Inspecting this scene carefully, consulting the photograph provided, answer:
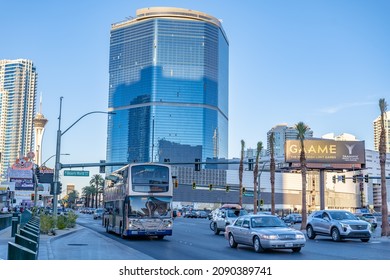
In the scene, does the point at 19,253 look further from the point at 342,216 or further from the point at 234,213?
the point at 234,213

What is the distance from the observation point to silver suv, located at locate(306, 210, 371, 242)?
28469mm

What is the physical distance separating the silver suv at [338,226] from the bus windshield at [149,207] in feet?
29.0

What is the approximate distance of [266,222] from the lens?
2109cm

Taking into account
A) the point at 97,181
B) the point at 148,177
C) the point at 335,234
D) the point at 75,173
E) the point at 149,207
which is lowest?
the point at 335,234

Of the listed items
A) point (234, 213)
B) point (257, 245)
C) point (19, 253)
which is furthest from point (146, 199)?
point (19, 253)

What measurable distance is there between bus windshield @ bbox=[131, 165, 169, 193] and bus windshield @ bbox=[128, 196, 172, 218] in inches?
20.3

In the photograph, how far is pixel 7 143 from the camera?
19700cm

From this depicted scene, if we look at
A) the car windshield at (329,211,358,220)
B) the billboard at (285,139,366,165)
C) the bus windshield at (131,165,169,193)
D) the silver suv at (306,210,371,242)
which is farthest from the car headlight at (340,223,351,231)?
the billboard at (285,139,366,165)

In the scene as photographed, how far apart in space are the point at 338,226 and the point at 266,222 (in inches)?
368

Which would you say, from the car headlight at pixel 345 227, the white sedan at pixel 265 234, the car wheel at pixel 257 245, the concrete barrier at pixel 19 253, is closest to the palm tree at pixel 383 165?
the car headlight at pixel 345 227

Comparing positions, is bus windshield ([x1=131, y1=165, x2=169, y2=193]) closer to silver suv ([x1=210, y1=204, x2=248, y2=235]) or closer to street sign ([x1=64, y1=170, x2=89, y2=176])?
silver suv ([x1=210, y1=204, x2=248, y2=235])

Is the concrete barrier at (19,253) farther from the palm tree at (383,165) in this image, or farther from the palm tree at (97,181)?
the palm tree at (97,181)
